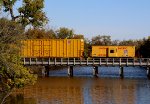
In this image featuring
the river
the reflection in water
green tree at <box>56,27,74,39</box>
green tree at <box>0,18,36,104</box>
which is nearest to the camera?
green tree at <box>0,18,36,104</box>

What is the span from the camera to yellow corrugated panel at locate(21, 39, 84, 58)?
Result: 203 ft

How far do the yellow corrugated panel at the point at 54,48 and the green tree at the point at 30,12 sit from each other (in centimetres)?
968

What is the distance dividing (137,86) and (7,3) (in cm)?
1807

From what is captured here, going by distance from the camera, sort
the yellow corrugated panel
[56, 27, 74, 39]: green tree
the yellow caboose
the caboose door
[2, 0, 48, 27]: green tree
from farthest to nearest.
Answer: [56, 27, 74, 39]: green tree < the caboose door < the yellow caboose < the yellow corrugated panel < [2, 0, 48, 27]: green tree

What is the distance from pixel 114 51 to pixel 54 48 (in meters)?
8.78

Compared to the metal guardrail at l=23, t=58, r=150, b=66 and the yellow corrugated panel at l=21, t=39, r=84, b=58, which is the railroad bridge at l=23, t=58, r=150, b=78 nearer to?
the metal guardrail at l=23, t=58, r=150, b=66

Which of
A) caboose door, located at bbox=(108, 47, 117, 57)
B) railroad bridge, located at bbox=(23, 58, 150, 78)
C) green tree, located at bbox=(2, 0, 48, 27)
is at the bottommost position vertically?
railroad bridge, located at bbox=(23, 58, 150, 78)

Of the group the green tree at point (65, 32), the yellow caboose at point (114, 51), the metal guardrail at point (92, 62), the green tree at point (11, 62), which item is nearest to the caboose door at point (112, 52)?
the yellow caboose at point (114, 51)

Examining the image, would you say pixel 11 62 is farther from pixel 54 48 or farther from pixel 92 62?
pixel 54 48

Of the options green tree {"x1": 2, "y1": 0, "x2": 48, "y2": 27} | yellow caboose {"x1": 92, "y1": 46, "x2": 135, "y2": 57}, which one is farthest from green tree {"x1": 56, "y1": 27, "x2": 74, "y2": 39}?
green tree {"x1": 2, "y1": 0, "x2": 48, "y2": 27}

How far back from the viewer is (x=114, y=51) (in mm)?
62625

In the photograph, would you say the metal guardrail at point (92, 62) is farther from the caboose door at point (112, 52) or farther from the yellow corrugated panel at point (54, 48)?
the caboose door at point (112, 52)

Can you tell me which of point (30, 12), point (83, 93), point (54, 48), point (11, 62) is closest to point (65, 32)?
point (54, 48)

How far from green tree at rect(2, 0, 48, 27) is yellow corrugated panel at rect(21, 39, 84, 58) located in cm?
968
